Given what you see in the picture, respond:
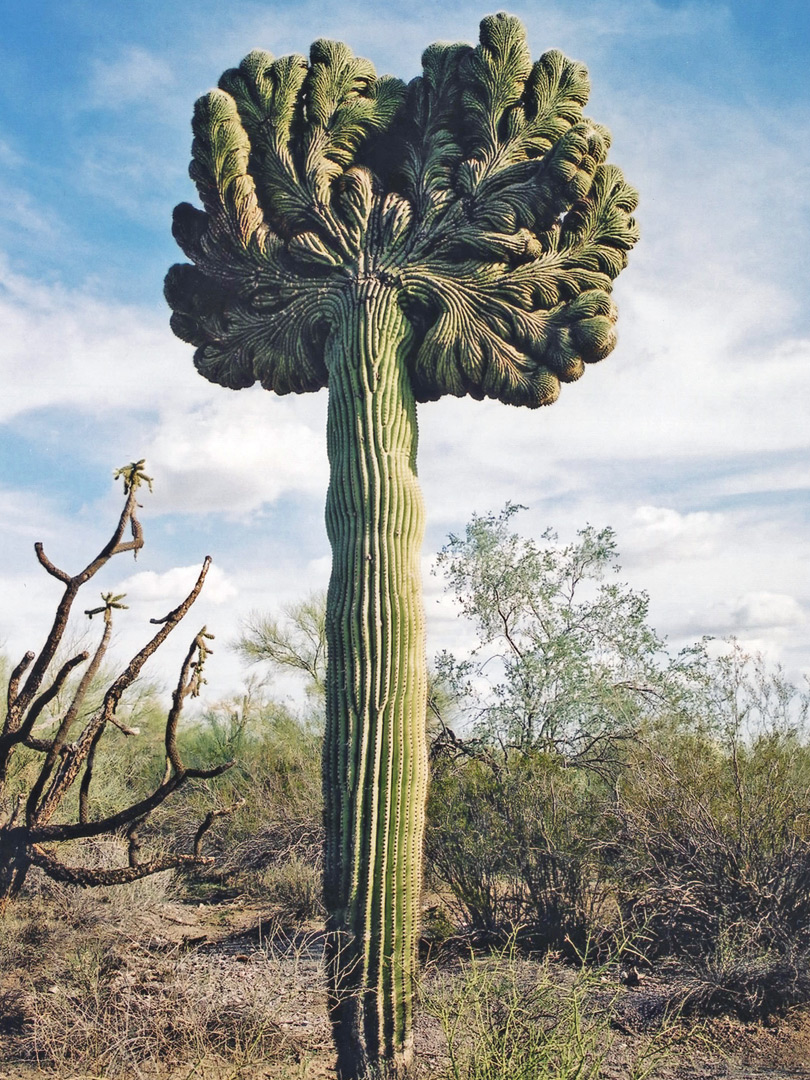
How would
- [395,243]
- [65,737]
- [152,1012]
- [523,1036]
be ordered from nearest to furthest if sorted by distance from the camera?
[65,737], [523,1036], [152,1012], [395,243]

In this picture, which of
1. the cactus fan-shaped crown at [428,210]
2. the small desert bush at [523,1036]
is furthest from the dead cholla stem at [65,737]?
the cactus fan-shaped crown at [428,210]

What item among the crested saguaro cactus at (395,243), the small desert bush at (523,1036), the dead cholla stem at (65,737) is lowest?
the small desert bush at (523,1036)

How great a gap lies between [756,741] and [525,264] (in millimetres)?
3727

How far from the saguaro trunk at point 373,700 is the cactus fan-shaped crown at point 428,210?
16.6 inches

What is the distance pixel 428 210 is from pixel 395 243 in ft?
0.99

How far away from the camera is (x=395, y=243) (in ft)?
17.4

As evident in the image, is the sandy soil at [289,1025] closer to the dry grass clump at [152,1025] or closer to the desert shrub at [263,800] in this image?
the dry grass clump at [152,1025]

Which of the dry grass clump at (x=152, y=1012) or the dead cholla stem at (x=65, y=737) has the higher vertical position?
the dead cholla stem at (x=65, y=737)

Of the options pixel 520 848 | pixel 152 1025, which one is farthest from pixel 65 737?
pixel 520 848

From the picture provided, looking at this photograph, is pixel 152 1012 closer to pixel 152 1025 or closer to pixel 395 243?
pixel 152 1025

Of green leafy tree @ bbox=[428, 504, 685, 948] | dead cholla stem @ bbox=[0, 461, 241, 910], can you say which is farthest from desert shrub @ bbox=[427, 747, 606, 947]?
dead cholla stem @ bbox=[0, 461, 241, 910]

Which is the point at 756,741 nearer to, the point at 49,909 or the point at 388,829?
the point at 388,829

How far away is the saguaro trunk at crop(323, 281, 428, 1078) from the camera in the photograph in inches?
161

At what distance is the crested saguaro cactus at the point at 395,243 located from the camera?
4.99m
